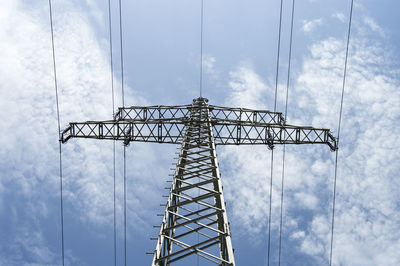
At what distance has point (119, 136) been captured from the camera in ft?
53.5

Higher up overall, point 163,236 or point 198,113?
point 198,113

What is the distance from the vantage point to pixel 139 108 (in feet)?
69.5

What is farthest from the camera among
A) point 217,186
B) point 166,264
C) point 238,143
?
point 238,143

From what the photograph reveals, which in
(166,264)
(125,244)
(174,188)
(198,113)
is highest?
(198,113)

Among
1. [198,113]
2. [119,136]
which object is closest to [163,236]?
[119,136]

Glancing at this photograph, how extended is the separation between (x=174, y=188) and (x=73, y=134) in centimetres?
1046

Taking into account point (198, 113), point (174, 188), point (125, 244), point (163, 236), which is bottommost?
point (125, 244)

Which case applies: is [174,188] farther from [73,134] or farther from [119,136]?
[73,134]

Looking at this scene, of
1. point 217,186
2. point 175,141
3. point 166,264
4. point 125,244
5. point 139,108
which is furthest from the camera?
point 139,108

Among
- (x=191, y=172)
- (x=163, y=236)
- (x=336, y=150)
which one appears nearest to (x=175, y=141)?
(x=191, y=172)

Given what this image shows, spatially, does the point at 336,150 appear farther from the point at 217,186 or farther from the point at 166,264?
the point at 166,264

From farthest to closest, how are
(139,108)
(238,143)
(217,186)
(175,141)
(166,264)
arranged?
(139,108) → (238,143) → (175,141) → (217,186) → (166,264)

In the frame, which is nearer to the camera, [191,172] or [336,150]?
[191,172]

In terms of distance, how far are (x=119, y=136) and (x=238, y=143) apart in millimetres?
6901
